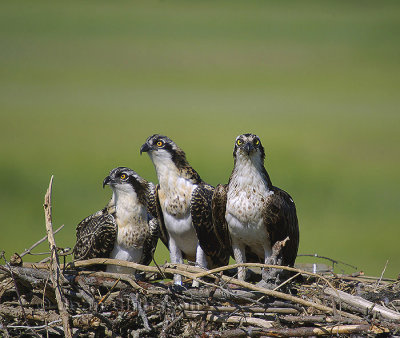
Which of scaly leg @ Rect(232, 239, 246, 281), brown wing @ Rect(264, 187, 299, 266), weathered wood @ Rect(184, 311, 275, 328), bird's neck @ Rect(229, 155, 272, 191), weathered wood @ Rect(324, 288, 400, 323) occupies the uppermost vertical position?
bird's neck @ Rect(229, 155, 272, 191)

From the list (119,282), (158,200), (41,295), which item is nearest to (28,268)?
(41,295)

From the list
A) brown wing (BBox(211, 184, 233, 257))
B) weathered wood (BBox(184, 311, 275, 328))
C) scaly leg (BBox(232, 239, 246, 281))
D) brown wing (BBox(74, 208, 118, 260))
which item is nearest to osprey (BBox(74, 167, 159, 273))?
brown wing (BBox(74, 208, 118, 260))

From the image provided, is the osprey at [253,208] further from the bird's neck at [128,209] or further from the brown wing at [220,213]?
the bird's neck at [128,209]

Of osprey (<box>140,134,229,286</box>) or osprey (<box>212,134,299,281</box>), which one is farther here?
osprey (<box>140,134,229,286</box>)

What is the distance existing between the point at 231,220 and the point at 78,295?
5.99ft

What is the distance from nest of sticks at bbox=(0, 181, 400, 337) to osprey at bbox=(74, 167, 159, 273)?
0.97 meters

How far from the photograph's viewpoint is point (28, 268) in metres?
7.04

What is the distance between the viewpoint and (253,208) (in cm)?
773

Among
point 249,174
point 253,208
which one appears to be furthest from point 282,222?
point 249,174

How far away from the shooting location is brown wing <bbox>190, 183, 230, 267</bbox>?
8289 millimetres

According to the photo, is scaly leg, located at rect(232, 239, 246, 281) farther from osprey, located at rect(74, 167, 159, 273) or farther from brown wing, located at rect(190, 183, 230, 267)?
osprey, located at rect(74, 167, 159, 273)

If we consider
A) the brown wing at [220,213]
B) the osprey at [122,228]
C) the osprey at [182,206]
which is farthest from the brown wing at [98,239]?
the brown wing at [220,213]

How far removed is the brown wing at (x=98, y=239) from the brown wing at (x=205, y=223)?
34.8 inches

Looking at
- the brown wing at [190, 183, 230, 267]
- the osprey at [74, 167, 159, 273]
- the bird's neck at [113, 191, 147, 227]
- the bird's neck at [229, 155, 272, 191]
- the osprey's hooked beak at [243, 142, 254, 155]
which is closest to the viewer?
the osprey's hooked beak at [243, 142, 254, 155]
